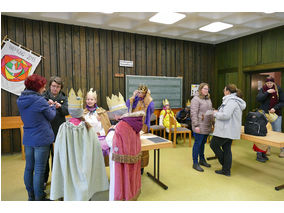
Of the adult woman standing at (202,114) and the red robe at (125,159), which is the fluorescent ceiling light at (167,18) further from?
the red robe at (125,159)

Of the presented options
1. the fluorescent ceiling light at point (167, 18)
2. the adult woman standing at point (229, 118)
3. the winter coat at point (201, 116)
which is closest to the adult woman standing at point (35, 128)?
the winter coat at point (201, 116)

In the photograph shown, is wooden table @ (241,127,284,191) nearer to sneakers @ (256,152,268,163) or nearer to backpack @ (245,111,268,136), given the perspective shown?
backpack @ (245,111,268,136)

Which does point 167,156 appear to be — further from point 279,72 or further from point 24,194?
point 279,72

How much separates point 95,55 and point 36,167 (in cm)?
353

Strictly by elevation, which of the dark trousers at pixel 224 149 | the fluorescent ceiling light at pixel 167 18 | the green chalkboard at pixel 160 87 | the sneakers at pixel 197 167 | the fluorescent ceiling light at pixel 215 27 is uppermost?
the fluorescent ceiling light at pixel 215 27

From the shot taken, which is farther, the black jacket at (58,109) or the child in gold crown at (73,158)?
the black jacket at (58,109)

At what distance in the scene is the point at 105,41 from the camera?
5223 mm

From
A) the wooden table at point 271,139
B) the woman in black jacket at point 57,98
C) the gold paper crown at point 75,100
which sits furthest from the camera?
the woman in black jacket at point 57,98

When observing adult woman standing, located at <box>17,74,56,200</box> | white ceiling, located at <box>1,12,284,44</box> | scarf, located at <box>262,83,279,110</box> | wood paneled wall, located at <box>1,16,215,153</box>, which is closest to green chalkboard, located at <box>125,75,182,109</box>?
wood paneled wall, located at <box>1,16,215,153</box>

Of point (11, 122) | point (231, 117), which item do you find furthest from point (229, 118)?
point (11, 122)

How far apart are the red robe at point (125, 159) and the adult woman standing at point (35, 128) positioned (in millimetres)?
809

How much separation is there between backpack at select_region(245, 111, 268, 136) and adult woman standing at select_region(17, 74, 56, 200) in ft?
8.96

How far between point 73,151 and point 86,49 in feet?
11.9

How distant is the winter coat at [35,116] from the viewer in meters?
2.10
